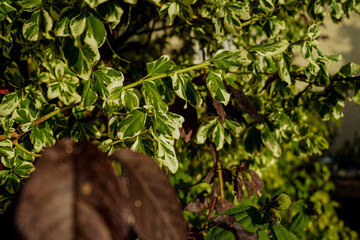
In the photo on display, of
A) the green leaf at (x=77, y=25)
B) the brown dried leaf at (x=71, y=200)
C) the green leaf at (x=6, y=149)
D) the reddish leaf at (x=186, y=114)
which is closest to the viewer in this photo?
the brown dried leaf at (x=71, y=200)

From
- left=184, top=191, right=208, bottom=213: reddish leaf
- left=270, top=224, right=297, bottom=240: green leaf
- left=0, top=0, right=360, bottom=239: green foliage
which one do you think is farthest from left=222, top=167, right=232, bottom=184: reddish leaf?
left=270, top=224, right=297, bottom=240: green leaf

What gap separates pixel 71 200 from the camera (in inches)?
12.8

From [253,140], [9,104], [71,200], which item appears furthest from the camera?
[253,140]

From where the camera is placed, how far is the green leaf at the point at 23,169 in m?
0.92

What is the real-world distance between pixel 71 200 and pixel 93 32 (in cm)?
50

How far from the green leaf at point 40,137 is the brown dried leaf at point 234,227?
661 millimetres

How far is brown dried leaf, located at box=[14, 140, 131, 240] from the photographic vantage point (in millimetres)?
306

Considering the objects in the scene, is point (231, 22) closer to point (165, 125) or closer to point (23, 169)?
point (165, 125)

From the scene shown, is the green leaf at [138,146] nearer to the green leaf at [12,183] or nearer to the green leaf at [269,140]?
the green leaf at [12,183]

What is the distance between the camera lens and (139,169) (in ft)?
1.41

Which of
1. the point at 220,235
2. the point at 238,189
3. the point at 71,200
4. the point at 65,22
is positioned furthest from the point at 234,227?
the point at 65,22

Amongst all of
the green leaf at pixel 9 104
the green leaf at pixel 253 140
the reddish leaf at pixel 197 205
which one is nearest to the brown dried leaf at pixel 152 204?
the green leaf at pixel 9 104

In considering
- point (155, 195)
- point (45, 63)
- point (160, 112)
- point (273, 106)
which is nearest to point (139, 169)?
point (155, 195)

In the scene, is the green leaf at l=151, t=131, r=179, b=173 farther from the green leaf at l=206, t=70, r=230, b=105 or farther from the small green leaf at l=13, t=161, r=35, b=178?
the small green leaf at l=13, t=161, r=35, b=178
